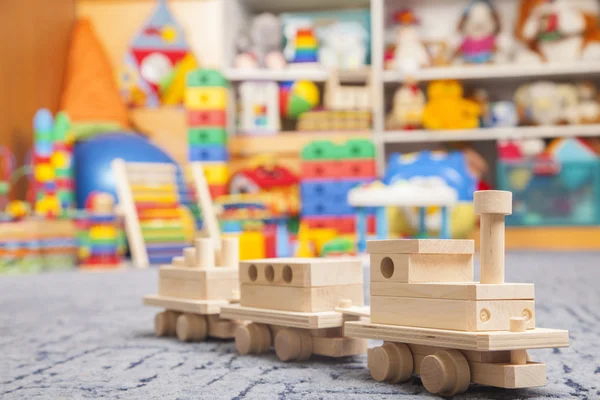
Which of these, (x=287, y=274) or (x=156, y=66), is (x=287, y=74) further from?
(x=287, y=274)

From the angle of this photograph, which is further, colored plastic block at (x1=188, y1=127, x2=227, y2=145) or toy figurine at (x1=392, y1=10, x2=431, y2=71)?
toy figurine at (x1=392, y1=10, x2=431, y2=71)

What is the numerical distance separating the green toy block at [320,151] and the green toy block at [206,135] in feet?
1.34

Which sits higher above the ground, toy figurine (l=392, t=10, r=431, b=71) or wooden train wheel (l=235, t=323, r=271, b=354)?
toy figurine (l=392, t=10, r=431, b=71)

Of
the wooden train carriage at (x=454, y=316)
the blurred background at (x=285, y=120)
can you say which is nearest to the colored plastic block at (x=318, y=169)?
the blurred background at (x=285, y=120)

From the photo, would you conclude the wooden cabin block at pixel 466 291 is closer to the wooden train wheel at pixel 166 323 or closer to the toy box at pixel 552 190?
the wooden train wheel at pixel 166 323

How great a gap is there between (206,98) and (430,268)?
2558 mm

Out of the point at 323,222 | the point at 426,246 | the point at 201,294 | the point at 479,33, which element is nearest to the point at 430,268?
the point at 426,246

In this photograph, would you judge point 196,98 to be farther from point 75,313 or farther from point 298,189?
point 75,313

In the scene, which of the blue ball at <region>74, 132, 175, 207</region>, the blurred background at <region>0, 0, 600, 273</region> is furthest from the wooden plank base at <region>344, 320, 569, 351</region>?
the blue ball at <region>74, 132, 175, 207</region>

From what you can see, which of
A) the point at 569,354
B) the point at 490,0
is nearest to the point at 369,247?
the point at 569,354

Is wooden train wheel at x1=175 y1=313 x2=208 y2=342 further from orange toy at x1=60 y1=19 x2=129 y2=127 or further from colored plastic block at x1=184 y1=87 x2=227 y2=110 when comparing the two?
orange toy at x1=60 y1=19 x2=129 y2=127

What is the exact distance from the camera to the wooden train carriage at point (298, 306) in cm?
88

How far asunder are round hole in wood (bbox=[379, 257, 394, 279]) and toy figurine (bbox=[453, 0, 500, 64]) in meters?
2.73

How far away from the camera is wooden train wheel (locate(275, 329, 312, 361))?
88 cm
